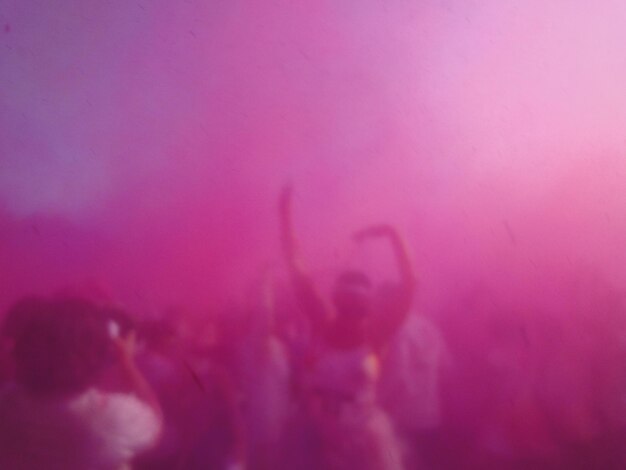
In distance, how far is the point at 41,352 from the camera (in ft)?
3.37

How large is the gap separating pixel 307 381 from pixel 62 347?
0.42 m

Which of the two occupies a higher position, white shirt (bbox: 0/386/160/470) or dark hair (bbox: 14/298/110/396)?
dark hair (bbox: 14/298/110/396)

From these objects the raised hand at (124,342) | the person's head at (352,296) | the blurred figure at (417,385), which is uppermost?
the raised hand at (124,342)

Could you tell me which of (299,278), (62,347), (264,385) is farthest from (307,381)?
(62,347)

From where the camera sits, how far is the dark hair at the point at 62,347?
40.1 inches

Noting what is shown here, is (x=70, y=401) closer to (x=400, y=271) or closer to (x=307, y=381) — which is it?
(x=307, y=381)

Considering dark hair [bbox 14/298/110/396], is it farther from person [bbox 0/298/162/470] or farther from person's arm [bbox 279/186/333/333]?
person's arm [bbox 279/186/333/333]

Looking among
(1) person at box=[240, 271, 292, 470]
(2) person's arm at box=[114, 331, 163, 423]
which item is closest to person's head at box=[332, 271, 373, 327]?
(1) person at box=[240, 271, 292, 470]

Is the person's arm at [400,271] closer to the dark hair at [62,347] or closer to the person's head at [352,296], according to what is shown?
the person's head at [352,296]

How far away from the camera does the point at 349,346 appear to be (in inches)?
42.3

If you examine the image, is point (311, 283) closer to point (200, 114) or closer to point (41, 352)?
point (200, 114)

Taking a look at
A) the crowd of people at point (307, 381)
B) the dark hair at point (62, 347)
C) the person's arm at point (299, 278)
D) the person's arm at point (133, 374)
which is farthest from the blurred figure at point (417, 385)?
the dark hair at point (62, 347)

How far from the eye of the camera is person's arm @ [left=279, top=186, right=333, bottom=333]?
1056 mm

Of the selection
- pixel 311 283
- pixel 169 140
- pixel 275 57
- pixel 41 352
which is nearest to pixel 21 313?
pixel 41 352
